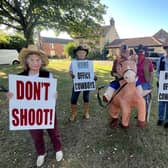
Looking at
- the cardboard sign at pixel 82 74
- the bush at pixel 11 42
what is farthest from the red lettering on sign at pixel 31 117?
the bush at pixel 11 42

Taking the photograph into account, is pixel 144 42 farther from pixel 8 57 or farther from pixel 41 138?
pixel 41 138

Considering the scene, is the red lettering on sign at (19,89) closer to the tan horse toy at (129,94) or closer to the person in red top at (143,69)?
the tan horse toy at (129,94)

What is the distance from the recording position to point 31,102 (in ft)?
9.48

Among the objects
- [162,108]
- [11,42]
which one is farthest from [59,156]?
[11,42]

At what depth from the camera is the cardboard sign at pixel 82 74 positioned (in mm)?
4203

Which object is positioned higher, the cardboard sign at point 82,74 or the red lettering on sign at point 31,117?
the cardboard sign at point 82,74

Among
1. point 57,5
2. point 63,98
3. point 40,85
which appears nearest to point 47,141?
point 40,85

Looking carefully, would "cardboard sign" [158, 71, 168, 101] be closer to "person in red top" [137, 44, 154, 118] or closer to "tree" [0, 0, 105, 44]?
"person in red top" [137, 44, 154, 118]

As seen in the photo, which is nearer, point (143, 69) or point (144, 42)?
point (143, 69)

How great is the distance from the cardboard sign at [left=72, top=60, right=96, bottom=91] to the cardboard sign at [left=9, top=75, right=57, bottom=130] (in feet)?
4.24

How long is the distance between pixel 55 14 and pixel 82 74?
13.1 metres

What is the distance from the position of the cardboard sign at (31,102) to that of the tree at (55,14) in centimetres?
1295

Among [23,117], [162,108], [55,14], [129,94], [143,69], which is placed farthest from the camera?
[55,14]

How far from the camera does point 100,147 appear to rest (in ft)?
12.0
